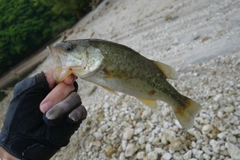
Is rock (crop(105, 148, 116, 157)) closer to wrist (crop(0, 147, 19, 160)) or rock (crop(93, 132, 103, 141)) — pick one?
rock (crop(93, 132, 103, 141))

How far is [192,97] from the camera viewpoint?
191 inches

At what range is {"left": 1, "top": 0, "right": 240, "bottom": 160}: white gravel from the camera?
3.97 metres

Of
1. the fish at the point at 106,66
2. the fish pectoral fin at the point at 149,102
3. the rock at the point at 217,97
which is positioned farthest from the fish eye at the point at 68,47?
the rock at the point at 217,97

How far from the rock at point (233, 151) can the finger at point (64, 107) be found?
88.3 inches

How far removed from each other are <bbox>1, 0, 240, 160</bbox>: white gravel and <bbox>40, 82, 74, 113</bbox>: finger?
2.11m

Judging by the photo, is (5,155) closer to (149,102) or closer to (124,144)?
(149,102)

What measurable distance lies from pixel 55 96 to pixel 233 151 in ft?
8.26

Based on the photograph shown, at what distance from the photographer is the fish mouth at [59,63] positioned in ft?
7.89

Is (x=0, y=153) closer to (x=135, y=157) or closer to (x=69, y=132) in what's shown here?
(x=69, y=132)

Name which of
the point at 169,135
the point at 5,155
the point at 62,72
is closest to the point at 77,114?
the point at 62,72

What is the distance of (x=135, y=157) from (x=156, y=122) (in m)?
0.78

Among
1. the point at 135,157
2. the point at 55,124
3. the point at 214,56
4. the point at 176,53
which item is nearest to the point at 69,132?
the point at 55,124

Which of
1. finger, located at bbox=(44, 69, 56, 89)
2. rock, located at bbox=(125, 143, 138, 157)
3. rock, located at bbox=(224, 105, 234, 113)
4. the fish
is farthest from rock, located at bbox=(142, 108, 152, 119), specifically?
finger, located at bbox=(44, 69, 56, 89)

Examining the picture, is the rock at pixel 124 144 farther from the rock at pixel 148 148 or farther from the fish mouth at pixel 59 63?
the fish mouth at pixel 59 63
